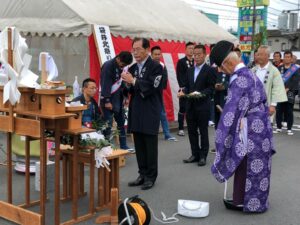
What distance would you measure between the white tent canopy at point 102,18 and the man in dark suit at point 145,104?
3067mm

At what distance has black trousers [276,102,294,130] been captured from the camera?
9414mm

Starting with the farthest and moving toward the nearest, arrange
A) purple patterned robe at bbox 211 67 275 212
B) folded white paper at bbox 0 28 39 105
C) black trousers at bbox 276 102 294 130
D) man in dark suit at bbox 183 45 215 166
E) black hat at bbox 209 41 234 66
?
black trousers at bbox 276 102 294 130
man in dark suit at bbox 183 45 215 166
black hat at bbox 209 41 234 66
purple patterned robe at bbox 211 67 275 212
folded white paper at bbox 0 28 39 105

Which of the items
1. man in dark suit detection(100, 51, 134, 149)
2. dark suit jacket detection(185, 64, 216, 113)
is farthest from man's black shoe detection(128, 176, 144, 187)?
dark suit jacket detection(185, 64, 216, 113)

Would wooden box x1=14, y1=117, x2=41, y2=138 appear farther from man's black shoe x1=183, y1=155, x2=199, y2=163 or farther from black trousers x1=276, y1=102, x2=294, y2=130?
black trousers x1=276, y1=102, x2=294, y2=130

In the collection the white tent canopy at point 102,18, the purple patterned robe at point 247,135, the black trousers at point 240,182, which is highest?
the white tent canopy at point 102,18

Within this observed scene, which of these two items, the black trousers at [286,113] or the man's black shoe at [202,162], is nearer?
the man's black shoe at [202,162]

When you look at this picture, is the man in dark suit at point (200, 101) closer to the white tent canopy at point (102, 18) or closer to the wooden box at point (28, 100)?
the white tent canopy at point (102, 18)

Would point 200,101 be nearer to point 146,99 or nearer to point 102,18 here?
point 146,99

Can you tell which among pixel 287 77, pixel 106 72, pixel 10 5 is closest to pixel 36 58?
pixel 10 5

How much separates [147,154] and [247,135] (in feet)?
4.46

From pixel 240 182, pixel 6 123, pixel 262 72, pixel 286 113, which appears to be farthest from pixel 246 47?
pixel 6 123

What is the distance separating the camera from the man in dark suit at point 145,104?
4910 mm

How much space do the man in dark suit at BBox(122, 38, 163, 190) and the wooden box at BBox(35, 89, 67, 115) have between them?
1.30 meters

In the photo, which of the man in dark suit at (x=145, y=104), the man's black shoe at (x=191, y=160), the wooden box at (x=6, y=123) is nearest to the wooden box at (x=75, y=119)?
the wooden box at (x=6, y=123)
